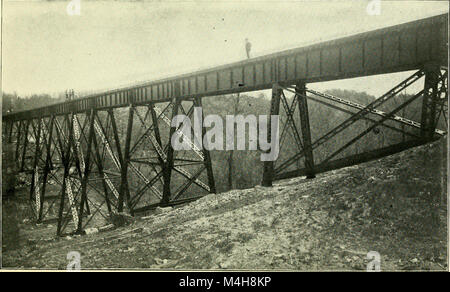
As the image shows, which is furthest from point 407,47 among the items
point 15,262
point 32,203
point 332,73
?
point 32,203

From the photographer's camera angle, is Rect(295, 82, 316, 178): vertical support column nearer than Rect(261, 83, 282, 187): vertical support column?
Yes

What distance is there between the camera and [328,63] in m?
8.09

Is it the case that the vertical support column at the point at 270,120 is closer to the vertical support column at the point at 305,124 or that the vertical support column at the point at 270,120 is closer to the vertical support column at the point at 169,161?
the vertical support column at the point at 305,124

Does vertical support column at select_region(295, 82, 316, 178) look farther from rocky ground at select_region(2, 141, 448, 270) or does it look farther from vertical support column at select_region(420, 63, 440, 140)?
vertical support column at select_region(420, 63, 440, 140)

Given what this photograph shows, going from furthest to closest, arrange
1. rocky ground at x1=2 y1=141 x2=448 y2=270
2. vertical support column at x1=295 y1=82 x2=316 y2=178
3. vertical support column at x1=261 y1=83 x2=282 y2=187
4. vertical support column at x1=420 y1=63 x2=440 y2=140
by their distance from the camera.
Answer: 1. vertical support column at x1=261 y1=83 x2=282 y2=187
2. vertical support column at x1=295 y1=82 x2=316 y2=178
3. vertical support column at x1=420 y1=63 x2=440 y2=140
4. rocky ground at x1=2 y1=141 x2=448 y2=270

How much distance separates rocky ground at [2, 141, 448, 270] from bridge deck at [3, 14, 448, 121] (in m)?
1.89

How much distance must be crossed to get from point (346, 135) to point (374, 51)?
94.5 feet

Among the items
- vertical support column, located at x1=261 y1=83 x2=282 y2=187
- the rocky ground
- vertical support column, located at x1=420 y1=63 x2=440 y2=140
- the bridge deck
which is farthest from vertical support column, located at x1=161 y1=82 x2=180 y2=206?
vertical support column, located at x1=420 y1=63 x2=440 y2=140

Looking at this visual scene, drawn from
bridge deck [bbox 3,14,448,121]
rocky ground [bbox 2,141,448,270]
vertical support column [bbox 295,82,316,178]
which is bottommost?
rocky ground [bbox 2,141,448,270]

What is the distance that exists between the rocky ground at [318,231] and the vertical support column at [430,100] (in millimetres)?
362

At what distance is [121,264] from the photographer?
6.60 meters

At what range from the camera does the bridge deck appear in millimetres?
6742

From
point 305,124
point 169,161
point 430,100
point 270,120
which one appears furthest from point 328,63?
point 169,161

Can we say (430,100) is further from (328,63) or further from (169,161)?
(169,161)
